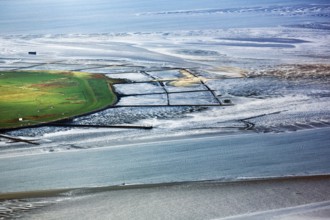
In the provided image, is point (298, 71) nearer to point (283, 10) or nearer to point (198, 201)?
point (198, 201)

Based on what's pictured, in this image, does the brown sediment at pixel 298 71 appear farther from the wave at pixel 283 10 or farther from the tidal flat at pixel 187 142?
the wave at pixel 283 10

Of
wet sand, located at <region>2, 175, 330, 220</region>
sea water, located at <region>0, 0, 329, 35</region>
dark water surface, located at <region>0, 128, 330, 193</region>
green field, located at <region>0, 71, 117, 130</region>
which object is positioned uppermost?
sea water, located at <region>0, 0, 329, 35</region>

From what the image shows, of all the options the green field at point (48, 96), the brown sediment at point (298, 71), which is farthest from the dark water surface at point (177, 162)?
the brown sediment at point (298, 71)

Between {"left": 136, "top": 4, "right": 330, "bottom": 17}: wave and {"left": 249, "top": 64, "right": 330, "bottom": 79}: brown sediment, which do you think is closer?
{"left": 249, "top": 64, "right": 330, "bottom": 79}: brown sediment

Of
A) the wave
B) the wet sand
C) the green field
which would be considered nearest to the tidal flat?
the wet sand

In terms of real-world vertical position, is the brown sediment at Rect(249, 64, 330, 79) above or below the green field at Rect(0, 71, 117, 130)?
below

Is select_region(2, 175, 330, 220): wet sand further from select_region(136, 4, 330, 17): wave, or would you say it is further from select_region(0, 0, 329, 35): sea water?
select_region(136, 4, 330, 17): wave

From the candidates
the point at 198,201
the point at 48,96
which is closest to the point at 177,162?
the point at 198,201
